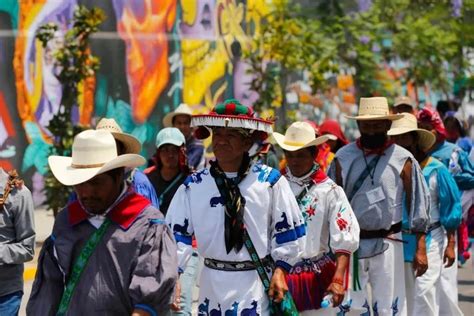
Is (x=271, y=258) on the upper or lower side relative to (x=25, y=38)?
lower

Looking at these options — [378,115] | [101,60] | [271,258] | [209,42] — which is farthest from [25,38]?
[271,258]

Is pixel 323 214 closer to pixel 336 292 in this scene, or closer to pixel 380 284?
pixel 336 292

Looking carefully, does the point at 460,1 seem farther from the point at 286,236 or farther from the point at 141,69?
the point at 286,236

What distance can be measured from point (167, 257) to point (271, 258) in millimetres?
1453

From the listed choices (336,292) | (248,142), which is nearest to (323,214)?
(336,292)

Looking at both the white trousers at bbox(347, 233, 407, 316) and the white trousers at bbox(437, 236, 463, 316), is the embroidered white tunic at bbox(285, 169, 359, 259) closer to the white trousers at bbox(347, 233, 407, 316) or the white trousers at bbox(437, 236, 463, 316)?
the white trousers at bbox(347, 233, 407, 316)

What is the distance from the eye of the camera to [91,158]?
233 inches

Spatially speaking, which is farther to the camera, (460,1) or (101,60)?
(460,1)

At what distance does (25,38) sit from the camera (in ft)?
68.7

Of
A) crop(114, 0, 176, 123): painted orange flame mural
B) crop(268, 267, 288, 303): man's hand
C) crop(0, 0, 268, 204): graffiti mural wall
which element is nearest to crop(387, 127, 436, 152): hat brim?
crop(268, 267, 288, 303): man's hand

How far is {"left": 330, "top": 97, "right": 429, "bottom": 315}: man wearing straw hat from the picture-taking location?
9211mm

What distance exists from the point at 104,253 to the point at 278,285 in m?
1.50

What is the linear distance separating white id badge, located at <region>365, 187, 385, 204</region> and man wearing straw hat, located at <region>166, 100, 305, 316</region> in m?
2.13

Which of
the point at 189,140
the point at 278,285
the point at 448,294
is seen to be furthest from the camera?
the point at 189,140
